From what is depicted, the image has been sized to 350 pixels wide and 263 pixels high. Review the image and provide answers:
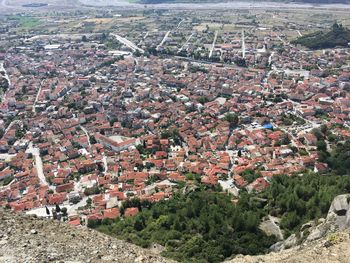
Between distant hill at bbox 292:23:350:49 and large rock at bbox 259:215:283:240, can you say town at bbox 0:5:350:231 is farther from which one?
large rock at bbox 259:215:283:240

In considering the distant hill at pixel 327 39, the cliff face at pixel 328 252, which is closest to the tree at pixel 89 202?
the cliff face at pixel 328 252

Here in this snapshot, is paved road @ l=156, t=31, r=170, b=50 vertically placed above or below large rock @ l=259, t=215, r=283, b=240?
above

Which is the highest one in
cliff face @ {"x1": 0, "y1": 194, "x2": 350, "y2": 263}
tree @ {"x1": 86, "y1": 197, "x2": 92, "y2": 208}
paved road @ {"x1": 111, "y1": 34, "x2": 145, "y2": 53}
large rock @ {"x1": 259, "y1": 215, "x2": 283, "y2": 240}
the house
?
cliff face @ {"x1": 0, "y1": 194, "x2": 350, "y2": 263}

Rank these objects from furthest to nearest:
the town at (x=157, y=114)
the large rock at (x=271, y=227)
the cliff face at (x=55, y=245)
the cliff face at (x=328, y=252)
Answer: the town at (x=157, y=114) < the large rock at (x=271, y=227) < the cliff face at (x=328, y=252) < the cliff face at (x=55, y=245)

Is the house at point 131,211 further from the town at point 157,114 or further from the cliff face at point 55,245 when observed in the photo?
the cliff face at point 55,245

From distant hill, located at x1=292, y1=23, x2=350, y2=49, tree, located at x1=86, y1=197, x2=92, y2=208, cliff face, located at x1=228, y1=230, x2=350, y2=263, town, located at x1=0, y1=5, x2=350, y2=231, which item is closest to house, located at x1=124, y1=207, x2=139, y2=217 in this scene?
town, located at x1=0, y1=5, x2=350, y2=231

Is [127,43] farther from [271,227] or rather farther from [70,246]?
[70,246]
